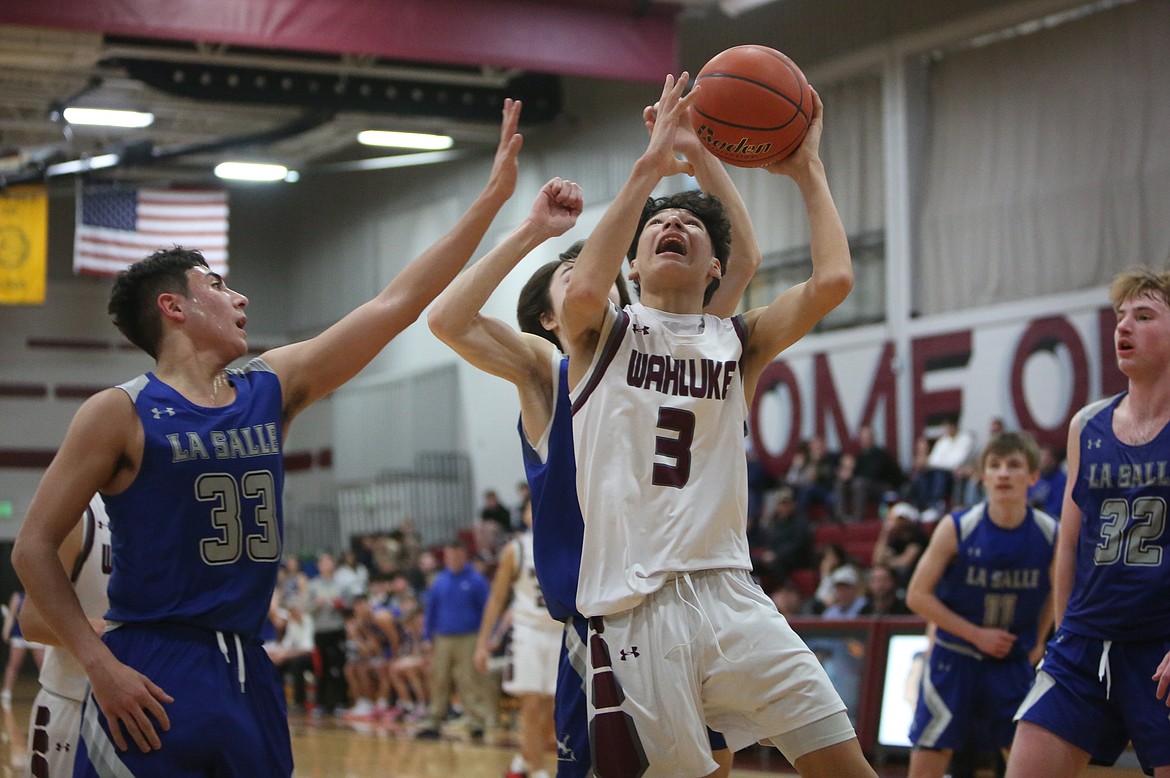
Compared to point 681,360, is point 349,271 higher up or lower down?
higher up

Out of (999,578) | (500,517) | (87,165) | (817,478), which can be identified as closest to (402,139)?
(87,165)

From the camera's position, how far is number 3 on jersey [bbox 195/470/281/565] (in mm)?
3354

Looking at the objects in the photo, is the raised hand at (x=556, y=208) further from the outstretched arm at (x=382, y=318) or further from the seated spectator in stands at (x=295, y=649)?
the seated spectator in stands at (x=295, y=649)

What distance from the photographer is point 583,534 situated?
13.1 ft

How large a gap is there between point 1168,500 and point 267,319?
26.3 m

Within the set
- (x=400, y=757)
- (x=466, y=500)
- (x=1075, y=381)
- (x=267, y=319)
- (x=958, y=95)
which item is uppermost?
(x=958, y=95)

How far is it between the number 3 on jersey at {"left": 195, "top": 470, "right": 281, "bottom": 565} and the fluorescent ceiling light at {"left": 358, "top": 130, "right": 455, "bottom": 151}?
17.9m

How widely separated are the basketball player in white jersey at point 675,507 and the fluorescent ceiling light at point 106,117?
1695cm

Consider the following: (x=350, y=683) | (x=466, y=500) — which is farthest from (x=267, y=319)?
(x=350, y=683)

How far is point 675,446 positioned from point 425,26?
43.4 ft

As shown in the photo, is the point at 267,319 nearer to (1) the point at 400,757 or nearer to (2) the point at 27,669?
(2) the point at 27,669

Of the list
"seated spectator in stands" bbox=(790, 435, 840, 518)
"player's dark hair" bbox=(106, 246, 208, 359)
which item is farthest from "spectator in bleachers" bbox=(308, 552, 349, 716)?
"player's dark hair" bbox=(106, 246, 208, 359)

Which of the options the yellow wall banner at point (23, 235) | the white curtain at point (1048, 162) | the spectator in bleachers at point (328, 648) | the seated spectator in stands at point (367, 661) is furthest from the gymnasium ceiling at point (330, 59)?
the seated spectator in stands at point (367, 661)

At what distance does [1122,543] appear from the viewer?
4562 mm
